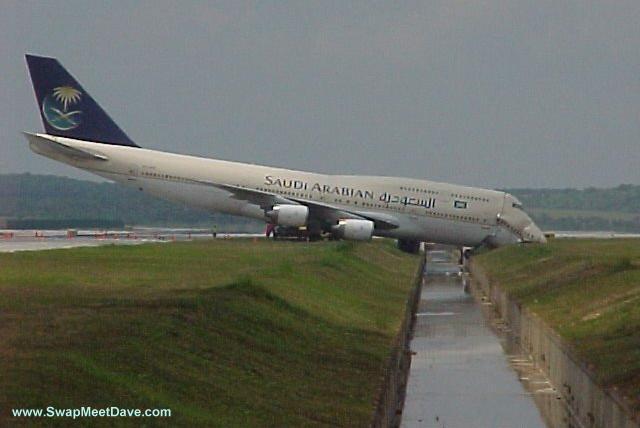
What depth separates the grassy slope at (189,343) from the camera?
1398 cm

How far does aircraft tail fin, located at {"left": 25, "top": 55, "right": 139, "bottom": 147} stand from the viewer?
66375 mm

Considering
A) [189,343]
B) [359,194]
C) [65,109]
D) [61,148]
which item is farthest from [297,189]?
[189,343]

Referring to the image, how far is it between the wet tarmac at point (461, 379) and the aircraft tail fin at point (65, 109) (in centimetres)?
2690

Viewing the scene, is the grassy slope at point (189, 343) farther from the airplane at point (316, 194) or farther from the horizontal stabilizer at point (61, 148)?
the horizontal stabilizer at point (61, 148)

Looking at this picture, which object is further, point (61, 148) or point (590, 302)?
point (61, 148)

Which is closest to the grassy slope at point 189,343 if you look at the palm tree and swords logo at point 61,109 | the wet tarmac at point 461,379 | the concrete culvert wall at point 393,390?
the concrete culvert wall at point 393,390

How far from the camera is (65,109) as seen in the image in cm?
6669

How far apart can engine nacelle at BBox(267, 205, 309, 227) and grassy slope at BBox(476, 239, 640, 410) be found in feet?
28.0

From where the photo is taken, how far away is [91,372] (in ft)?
46.0

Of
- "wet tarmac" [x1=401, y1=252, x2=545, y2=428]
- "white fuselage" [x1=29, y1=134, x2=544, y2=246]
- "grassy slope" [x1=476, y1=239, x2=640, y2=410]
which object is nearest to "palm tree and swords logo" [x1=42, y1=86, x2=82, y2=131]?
"white fuselage" [x1=29, y1=134, x2=544, y2=246]

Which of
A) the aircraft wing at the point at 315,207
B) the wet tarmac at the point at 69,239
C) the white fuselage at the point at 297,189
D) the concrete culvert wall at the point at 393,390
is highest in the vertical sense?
the white fuselage at the point at 297,189

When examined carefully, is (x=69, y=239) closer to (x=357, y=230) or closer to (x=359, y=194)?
(x=359, y=194)

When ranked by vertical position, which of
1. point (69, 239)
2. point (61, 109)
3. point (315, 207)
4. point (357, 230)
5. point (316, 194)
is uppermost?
point (61, 109)

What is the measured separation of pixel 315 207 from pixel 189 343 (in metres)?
42.1
